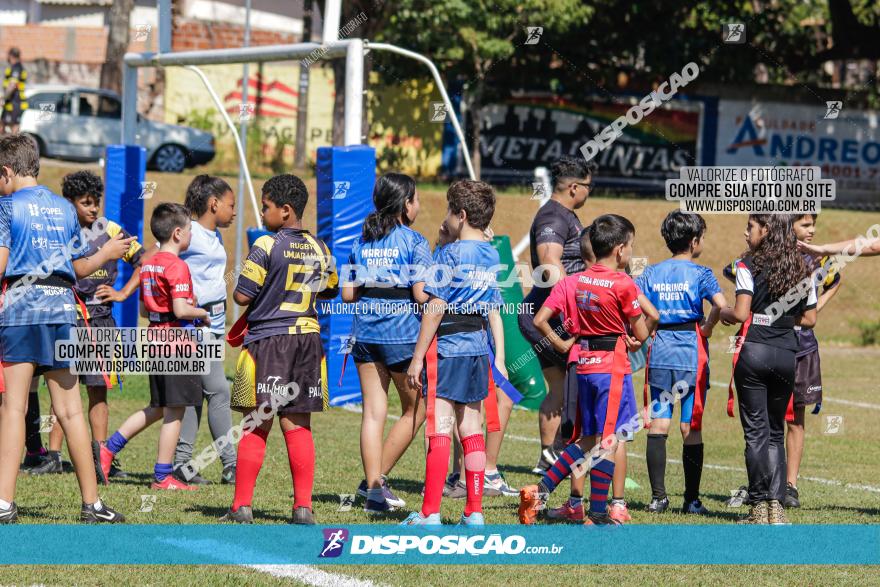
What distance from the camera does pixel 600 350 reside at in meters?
6.90

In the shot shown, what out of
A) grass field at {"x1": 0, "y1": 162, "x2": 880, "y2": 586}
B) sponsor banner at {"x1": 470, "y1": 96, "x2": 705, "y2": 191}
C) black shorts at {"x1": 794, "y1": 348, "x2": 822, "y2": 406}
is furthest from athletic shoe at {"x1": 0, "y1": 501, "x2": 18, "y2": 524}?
sponsor banner at {"x1": 470, "y1": 96, "x2": 705, "y2": 191}

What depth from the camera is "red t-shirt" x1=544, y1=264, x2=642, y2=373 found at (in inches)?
269

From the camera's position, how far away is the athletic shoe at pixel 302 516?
6680 mm

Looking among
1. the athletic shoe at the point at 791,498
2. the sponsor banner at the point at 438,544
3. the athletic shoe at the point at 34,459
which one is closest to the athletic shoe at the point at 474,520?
the sponsor banner at the point at 438,544

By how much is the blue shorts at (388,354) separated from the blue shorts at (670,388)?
152 centimetres

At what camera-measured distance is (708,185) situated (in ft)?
45.8

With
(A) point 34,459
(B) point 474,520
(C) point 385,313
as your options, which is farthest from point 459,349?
(A) point 34,459

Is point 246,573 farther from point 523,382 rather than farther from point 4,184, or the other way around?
point 523,382

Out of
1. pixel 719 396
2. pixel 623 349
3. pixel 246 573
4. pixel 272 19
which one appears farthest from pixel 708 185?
pixel 272 19

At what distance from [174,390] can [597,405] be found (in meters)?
2.74

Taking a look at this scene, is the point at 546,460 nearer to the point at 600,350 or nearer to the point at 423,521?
the point at 600,350

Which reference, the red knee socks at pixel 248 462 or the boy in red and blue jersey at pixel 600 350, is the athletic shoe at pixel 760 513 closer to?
the boy in red and blue jersey at pixel 600 350

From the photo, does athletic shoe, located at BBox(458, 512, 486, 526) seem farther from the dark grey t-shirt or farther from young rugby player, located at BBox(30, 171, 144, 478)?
young rugby player, located at BBox(30, 171, 144, 478)

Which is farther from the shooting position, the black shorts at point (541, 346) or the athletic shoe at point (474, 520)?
the black shorts at point (541, 346)
